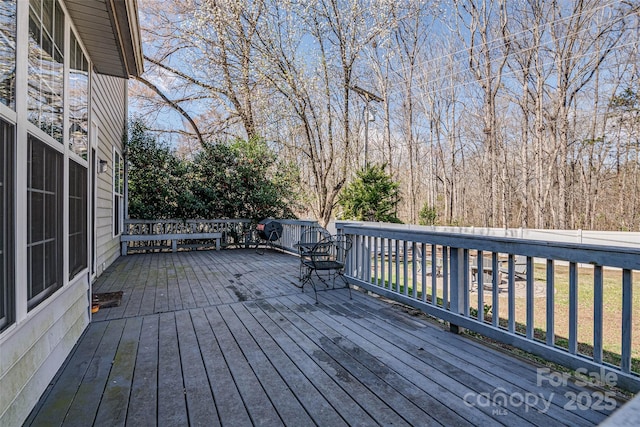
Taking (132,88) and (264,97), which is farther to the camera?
(132,88)

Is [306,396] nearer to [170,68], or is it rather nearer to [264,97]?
[264,97]

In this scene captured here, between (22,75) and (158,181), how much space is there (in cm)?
728

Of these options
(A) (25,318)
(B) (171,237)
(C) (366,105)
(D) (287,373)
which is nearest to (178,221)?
(B) (171,237)

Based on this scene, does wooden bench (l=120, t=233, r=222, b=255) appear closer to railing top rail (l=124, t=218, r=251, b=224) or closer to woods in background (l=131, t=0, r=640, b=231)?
railing top rail (l=124, t=218, r=251, b=224)

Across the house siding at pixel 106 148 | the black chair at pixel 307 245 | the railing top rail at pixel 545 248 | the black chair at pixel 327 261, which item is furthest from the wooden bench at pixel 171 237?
the railing top rail at pixel 545 248

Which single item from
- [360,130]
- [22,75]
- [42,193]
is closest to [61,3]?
[22,75]

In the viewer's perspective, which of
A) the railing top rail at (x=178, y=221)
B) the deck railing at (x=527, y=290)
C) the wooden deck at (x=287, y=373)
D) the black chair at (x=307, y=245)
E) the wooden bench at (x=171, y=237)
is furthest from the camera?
the railing top rail at (x=178, y=221)

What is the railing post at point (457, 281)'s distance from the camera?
280 centimetres

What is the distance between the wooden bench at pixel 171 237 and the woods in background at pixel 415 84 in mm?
2898

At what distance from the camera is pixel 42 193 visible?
197 centimetres

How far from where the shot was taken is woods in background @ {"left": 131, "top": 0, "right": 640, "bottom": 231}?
→ 8.58 m

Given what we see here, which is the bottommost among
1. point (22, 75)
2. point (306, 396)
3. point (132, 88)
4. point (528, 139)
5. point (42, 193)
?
point (306, 396)

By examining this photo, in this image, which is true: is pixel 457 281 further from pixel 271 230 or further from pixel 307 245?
pixel 271 230

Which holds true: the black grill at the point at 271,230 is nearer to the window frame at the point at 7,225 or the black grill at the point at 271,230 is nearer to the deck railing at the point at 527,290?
the deck railing at the point at 527,290
